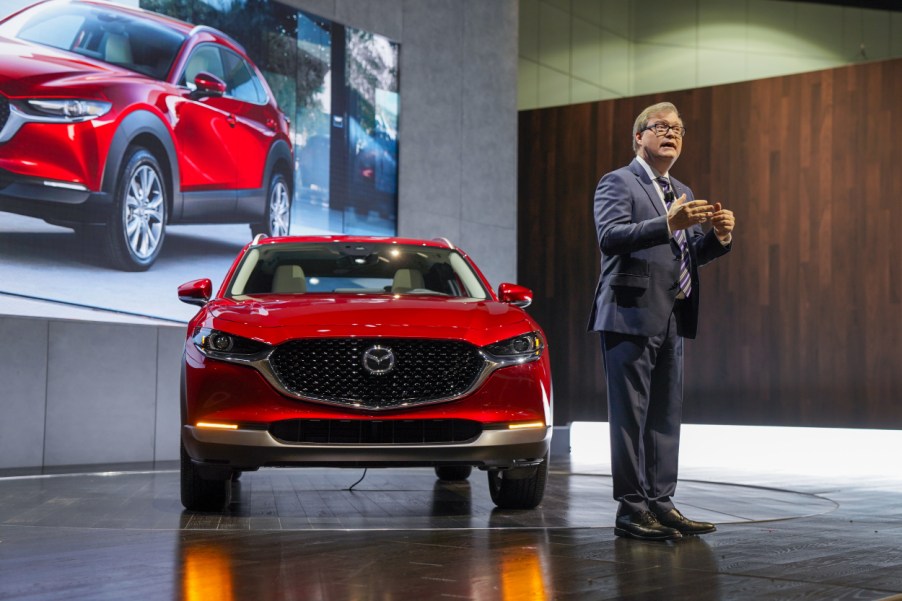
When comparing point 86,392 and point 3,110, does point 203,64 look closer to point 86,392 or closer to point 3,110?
point 3,110

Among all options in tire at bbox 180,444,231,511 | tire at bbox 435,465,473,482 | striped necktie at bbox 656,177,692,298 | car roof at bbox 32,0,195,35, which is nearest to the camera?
striped necktie at bbox 656,177,692,298

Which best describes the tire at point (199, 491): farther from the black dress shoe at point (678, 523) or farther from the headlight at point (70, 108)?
the headlight at point (70, 108)

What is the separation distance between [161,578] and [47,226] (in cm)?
572

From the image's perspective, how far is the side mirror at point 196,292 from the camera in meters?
5.41

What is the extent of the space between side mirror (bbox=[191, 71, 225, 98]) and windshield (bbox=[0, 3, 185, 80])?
33cm

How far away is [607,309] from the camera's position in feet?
14.5

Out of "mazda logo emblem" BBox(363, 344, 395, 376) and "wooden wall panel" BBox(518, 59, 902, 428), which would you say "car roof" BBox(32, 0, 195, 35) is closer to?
"mazda logo emblem" BBox(363, 344, 395, 376)

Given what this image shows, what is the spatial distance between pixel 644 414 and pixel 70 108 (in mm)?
5818

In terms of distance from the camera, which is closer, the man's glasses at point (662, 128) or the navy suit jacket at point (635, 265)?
the navy suit jacket at point (635, 265)

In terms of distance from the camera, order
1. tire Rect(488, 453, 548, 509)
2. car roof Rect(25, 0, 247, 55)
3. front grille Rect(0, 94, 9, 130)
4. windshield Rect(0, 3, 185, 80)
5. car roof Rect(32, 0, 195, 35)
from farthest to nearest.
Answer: car roof Rect(25, 0, 247, 55)
car roof Rect(32, 0, 195, 35)
windshield Rect(0, 3, 185, 80)
front grille Rect(0, 94, 9, 130)
tire Rect(488, 453, 548, 509)

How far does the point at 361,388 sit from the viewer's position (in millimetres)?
4676

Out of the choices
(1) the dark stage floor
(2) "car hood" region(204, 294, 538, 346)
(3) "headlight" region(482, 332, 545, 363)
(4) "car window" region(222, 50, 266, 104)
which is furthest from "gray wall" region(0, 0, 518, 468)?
(3) "headlight" region(482, 332, 545, 363)

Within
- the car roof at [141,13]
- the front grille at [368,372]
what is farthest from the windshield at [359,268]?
the car roof at [141,13]

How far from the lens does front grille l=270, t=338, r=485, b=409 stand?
15.2ft
